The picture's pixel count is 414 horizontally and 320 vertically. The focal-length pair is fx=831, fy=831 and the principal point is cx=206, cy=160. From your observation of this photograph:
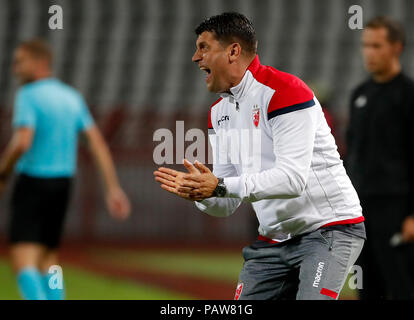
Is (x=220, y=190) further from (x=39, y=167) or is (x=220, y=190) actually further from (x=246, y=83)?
(x=39, y=167)

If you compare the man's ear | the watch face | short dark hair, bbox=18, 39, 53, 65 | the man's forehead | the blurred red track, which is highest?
short dark hair, bbox=18, 39, 53, 65

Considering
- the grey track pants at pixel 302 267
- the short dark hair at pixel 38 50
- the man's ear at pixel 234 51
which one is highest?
the short dark hair at pixel 38 50

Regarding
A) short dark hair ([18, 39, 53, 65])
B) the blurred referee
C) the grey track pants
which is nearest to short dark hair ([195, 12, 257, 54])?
the grey track pants

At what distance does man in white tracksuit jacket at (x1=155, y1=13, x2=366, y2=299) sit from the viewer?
3.41m

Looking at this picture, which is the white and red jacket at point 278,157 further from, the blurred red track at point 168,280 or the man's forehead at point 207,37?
the blurred red track at point 168,280

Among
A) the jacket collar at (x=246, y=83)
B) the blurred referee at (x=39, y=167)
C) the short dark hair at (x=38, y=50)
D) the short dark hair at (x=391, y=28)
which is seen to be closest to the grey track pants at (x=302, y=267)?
the jacket collar at (x=246, y=83)

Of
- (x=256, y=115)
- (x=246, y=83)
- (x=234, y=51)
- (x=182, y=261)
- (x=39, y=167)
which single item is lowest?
(x=182, y=261)

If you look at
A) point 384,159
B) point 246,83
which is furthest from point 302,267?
point 384,159

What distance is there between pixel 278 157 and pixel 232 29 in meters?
0.59

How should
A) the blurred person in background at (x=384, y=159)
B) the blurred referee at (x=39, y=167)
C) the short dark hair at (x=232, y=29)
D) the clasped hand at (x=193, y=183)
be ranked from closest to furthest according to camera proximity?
the clasped hand at (x=193, y=183)
the short dark hair at (x=232, y=29)
the blurred person in background at (x=384, y=159)
the blurred referee at (x=39, y=167)

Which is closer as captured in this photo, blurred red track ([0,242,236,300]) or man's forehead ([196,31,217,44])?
man's forehead ([196,31,217,44])

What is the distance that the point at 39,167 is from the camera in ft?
21.0

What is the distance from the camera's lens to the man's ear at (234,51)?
357 cm

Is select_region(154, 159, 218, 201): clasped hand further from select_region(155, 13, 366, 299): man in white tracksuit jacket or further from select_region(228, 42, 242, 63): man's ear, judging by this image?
select_region(228, 42, 242, 63): man's ear
